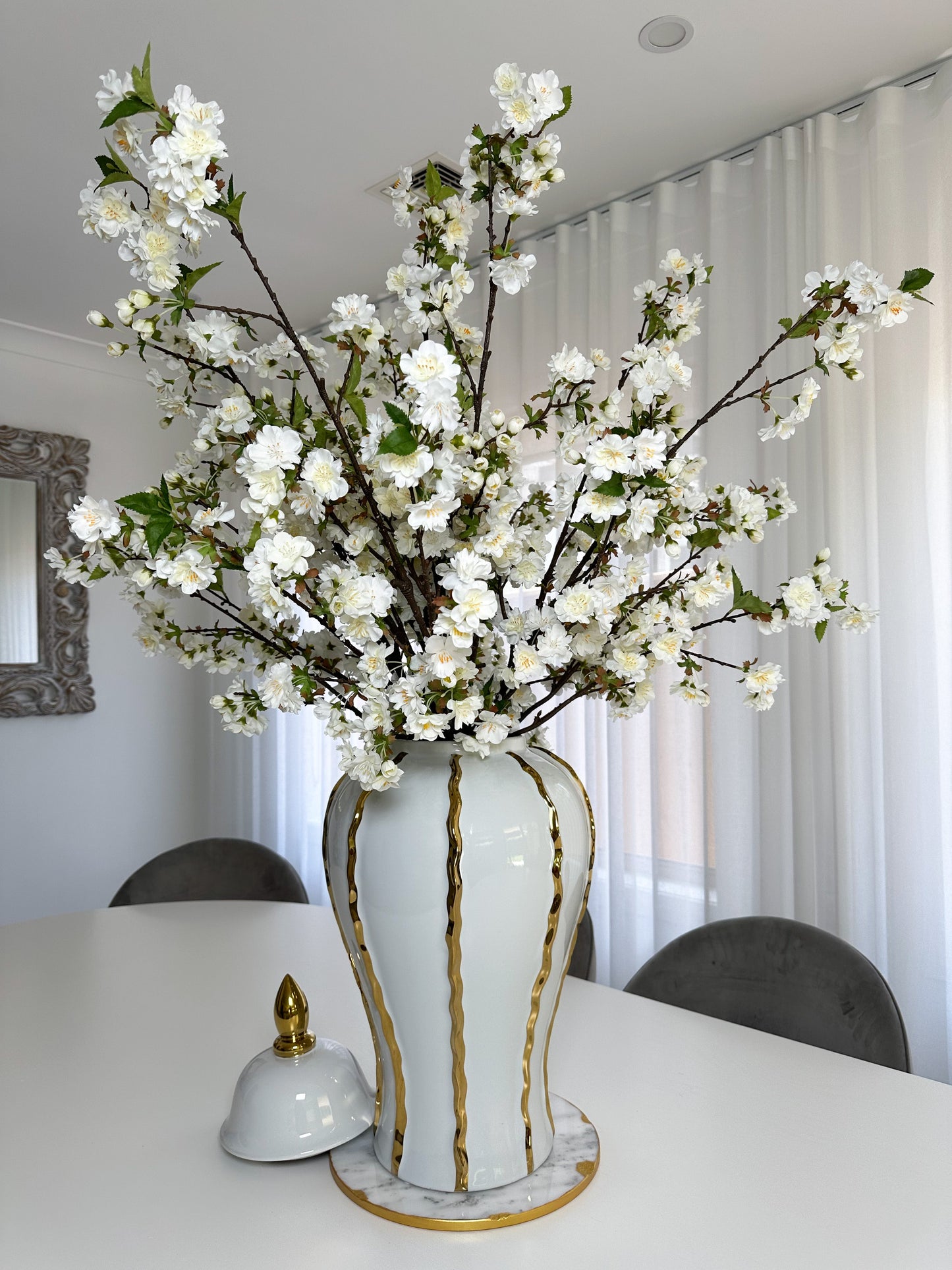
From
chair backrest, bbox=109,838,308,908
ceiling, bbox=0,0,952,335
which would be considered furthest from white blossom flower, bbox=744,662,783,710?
chair backrest, bbox=109,838,308,908

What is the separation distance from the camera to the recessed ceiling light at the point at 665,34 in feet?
6.29

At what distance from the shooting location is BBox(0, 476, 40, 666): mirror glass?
3.61m

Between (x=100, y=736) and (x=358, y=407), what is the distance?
355cm

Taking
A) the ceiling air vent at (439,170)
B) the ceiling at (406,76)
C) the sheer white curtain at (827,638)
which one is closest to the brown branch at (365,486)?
the ceiling at (406,76)

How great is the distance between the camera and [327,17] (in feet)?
6.25

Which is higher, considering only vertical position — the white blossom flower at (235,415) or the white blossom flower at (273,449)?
the white blossom flower at (235,415)

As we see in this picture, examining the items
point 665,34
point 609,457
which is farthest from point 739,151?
point 609,457

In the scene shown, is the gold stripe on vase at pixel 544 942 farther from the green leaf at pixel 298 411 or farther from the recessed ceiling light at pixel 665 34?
the recessed ceiling light at pixel 665 34

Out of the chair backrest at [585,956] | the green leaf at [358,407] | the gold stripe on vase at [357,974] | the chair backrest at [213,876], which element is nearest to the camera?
the green leaf at [358,407]

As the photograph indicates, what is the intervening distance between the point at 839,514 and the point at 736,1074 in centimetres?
142

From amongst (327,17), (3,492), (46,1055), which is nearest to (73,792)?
(3,492)

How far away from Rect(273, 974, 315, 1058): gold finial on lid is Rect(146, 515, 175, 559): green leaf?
1.56ft

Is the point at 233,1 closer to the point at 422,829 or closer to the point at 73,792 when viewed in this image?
the point at 422,829

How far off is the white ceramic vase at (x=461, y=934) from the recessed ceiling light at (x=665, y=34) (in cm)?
176
